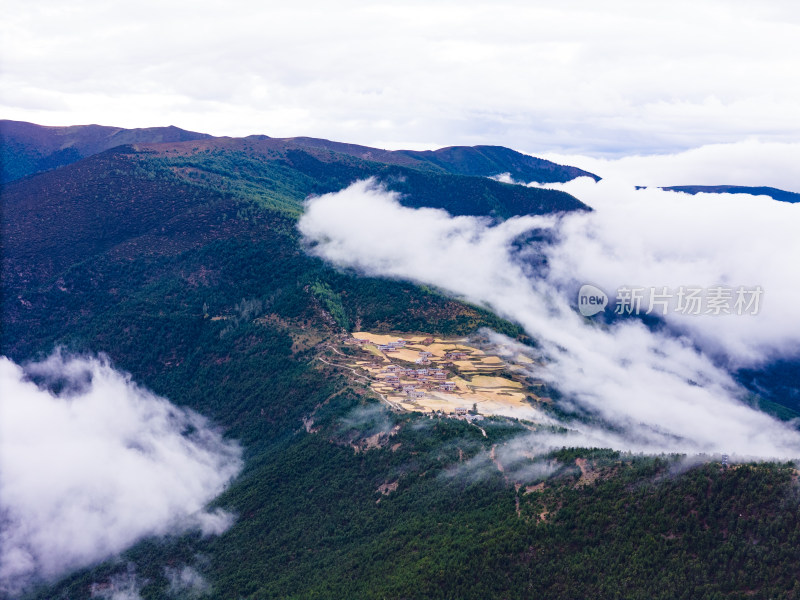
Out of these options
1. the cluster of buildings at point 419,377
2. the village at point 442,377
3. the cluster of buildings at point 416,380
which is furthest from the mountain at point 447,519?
the cluster of buildings at point 416,380

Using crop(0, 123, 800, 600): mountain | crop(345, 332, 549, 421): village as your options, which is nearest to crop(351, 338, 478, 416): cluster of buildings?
crop(345, 332, 549, 421): village

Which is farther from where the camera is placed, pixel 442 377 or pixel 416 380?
pixel 442 377

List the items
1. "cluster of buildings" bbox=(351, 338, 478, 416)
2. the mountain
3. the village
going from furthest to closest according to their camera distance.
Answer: "cluster of buildings" bbox=(351, 338, 478, 416)
the village
the mountain

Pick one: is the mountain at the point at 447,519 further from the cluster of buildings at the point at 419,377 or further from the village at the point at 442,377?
the cluster of buildings at the point at 419,377

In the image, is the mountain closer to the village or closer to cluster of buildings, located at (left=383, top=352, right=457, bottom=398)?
the village

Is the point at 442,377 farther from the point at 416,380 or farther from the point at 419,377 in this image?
the point at 416,380

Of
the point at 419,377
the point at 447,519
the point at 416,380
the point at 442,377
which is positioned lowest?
the point at 447,519

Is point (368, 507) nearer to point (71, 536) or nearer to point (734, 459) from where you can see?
point (734, 459)

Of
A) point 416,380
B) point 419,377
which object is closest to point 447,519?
point 416,380
